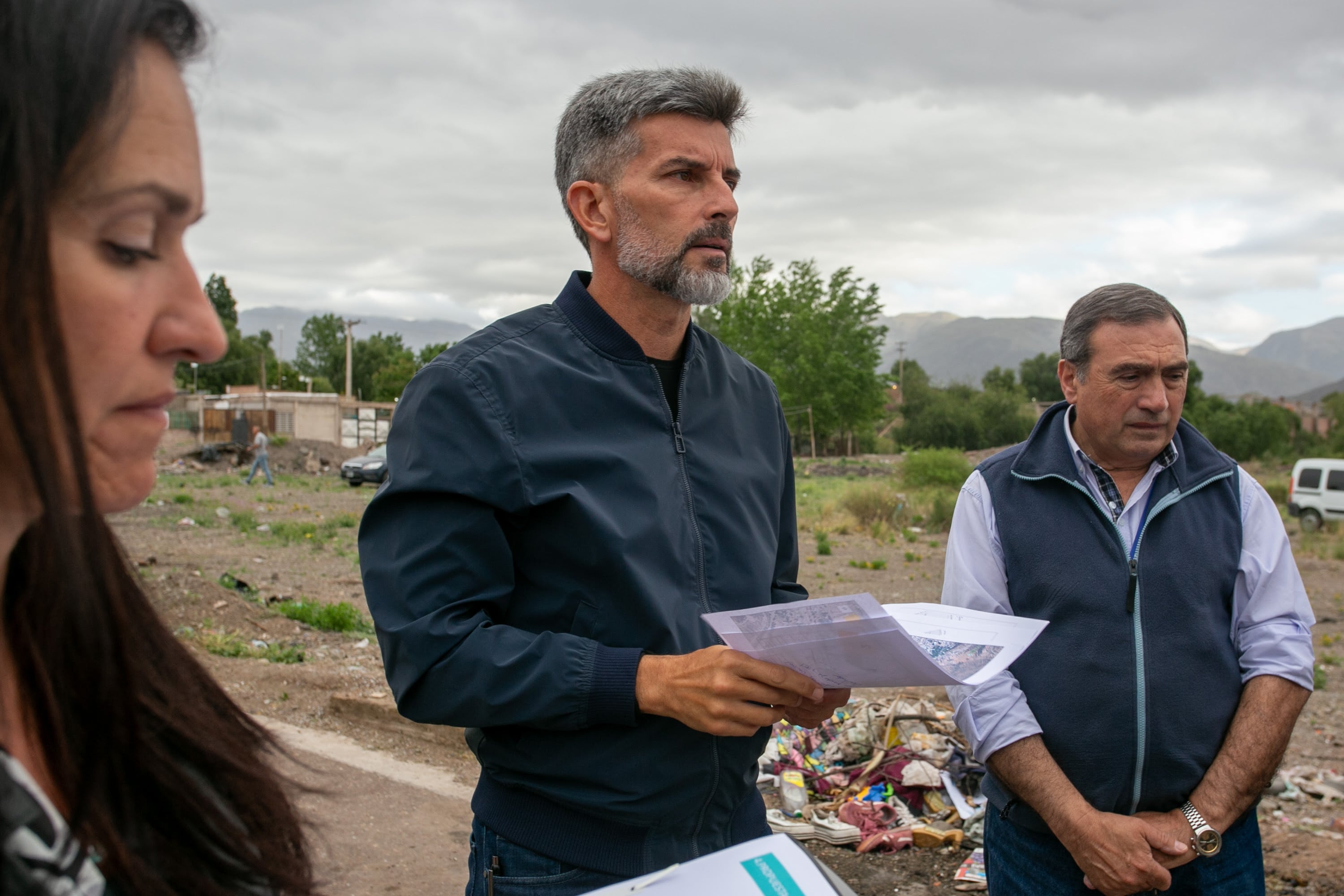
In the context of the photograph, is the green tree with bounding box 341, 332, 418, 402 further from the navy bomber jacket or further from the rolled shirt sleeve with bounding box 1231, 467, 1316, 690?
the navy bomber jacket

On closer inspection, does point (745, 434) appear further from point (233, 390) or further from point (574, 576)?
point (233, 390)

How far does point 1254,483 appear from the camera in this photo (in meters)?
2.91

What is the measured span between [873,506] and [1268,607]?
1798 cm

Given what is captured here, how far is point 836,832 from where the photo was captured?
4.94 m

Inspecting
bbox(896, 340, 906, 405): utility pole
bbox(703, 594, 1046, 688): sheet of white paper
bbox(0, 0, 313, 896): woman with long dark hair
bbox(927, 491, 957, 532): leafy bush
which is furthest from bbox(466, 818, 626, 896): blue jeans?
bbox(896, 340, 906, 405): utility pole

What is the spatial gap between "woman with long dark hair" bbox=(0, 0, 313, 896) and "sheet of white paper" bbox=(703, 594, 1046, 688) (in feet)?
2.60

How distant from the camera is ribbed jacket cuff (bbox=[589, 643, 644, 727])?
1.82m

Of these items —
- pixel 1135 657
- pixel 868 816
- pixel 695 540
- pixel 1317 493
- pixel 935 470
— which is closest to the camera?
pixel 695 540

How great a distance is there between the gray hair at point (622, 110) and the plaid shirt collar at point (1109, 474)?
146cm

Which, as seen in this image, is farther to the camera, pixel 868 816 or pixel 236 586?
pixel 236 586

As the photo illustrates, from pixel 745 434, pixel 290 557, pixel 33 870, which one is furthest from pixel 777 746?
pixel 290 557

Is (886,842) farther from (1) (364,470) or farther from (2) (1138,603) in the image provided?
(1) (364,470)

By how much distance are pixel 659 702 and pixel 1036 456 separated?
1629 millimetres

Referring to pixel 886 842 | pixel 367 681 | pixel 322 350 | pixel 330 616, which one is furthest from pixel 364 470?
pixel 322 350
